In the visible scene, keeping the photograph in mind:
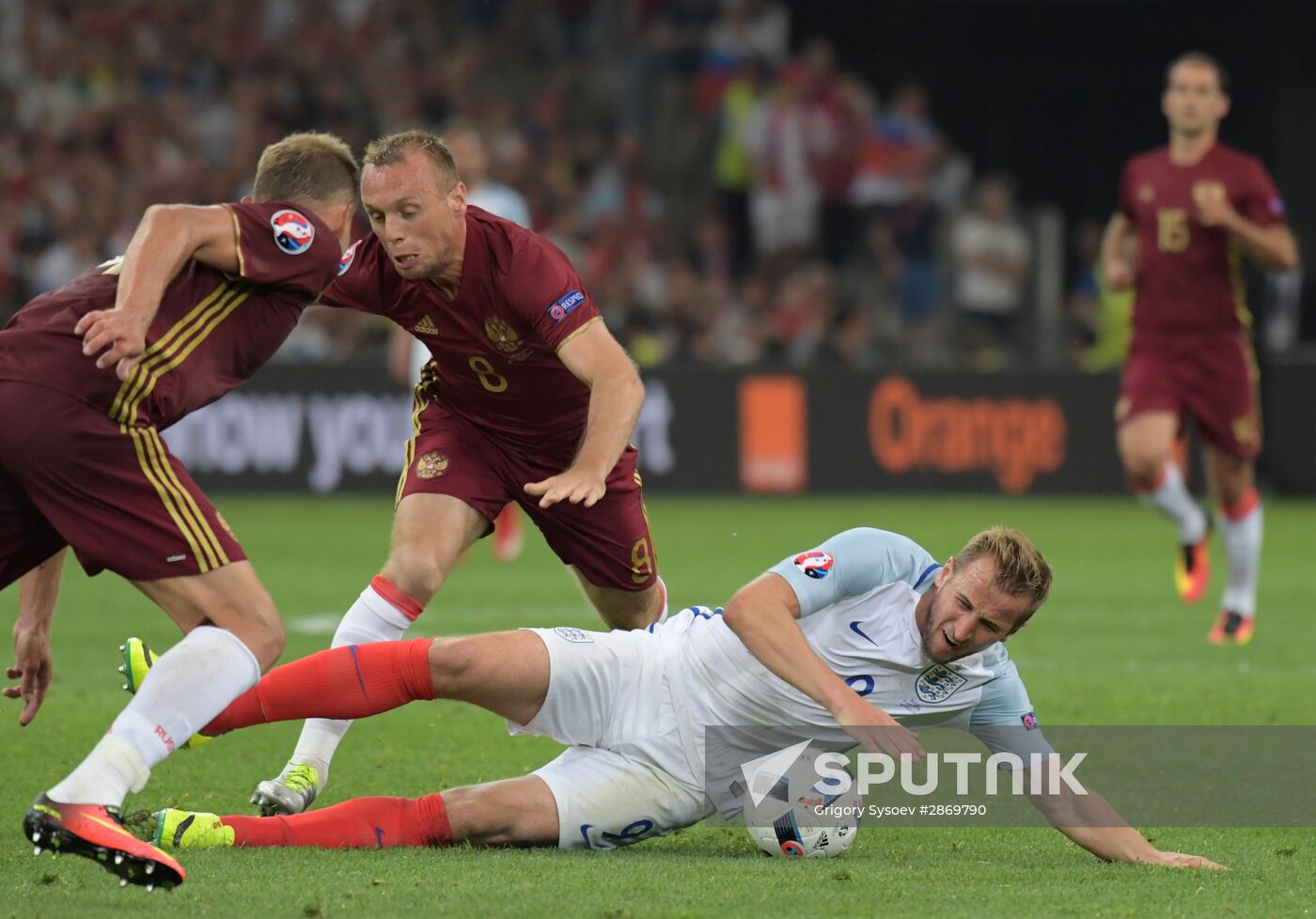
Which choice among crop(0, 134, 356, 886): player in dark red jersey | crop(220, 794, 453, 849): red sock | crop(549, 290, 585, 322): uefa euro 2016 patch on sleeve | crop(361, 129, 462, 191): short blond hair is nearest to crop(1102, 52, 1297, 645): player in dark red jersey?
crop(549, 290, 585, 322): uefa euro 2016 patch on sleeve

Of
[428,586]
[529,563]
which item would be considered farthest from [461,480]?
[529,563]

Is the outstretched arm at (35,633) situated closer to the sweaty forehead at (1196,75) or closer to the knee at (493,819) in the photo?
the knee at (493,819)

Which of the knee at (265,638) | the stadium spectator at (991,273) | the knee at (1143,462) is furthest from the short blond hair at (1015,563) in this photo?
the stadium spectator at (991,273)

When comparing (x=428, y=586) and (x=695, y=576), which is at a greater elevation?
(x=428, y=586)

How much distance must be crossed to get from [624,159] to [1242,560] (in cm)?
1099

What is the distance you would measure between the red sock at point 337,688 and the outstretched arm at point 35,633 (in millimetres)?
566

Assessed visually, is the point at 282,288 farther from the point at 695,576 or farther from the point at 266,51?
the point at 266,51

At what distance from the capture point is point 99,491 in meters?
4.66

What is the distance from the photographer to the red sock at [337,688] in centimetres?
499

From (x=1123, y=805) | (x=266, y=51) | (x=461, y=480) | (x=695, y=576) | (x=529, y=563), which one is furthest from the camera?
(x=266, y=51)

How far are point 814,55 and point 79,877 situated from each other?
16600 mm

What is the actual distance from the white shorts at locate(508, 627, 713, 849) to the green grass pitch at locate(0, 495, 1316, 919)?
101 mm

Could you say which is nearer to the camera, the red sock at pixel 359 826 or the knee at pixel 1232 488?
the red sock at pixel 359 826

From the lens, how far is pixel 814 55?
2027 cm
